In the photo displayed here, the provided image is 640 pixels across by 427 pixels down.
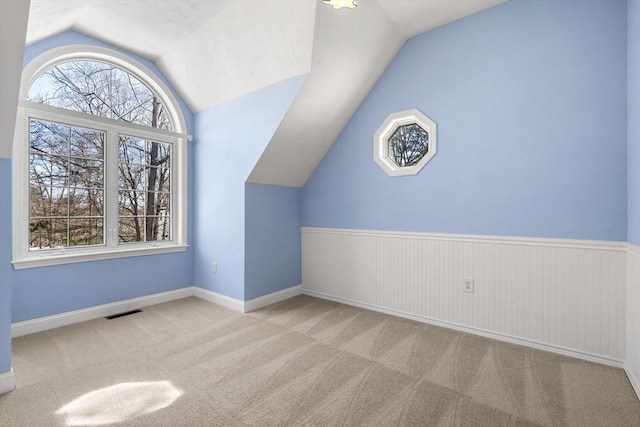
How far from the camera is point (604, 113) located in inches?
87.6

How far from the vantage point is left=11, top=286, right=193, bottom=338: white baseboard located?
2.71 meters

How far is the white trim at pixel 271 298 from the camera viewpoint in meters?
3.38

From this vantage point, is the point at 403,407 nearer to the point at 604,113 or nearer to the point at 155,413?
the point at 155,413

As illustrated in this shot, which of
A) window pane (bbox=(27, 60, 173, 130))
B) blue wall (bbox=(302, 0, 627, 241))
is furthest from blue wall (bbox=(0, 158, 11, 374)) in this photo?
blue wall (bbox=(302, 0, 627, 241))

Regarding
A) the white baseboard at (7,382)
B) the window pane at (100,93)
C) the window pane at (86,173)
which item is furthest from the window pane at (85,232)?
the white baseboard at (7,382)

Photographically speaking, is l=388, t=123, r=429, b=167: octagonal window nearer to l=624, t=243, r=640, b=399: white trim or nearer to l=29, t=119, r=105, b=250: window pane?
l=624, t=243, r=640, b=399: white trim

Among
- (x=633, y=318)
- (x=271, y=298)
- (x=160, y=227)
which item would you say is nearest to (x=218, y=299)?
(x=271, y=298)

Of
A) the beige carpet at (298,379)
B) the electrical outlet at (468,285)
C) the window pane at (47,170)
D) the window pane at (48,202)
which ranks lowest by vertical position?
the beige carpet at (298,379)

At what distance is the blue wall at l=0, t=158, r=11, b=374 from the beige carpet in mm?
Result: 277

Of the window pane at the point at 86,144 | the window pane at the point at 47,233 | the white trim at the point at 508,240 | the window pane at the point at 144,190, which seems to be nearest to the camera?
the white trim at the point at 508,240

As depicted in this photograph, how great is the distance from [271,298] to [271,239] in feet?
2.33

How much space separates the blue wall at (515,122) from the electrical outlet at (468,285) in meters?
0.44

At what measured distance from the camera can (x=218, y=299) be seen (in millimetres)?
3602

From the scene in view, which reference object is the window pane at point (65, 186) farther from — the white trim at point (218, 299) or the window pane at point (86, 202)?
the white trim at point (218, 299)
